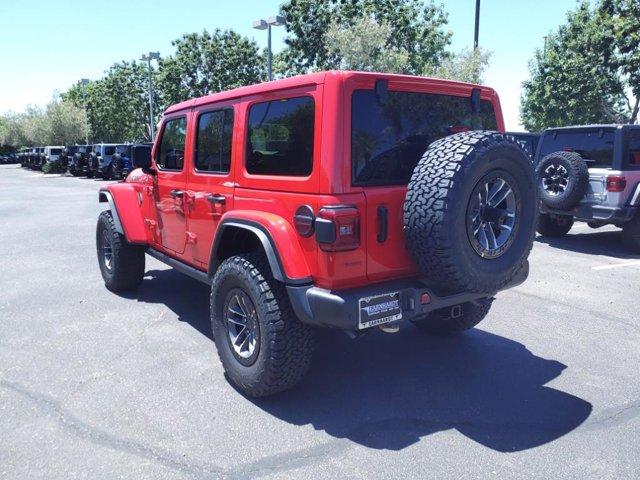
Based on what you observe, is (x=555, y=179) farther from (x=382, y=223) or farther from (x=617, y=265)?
(x=382, y=223)

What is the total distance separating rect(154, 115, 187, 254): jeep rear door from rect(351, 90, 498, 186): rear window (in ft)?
6.36

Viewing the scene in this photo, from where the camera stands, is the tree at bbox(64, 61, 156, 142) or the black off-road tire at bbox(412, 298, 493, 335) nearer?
the black off-road tire at bbox(412, 298, 493, 335)

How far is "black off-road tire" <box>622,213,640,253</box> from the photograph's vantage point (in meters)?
8.02

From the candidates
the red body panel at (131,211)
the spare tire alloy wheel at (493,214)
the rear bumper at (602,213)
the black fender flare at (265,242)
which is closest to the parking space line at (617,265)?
the rear bumper at (602,213)

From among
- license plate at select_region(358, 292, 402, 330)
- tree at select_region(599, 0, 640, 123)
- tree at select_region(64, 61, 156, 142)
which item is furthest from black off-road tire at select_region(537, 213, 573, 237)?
tree at select_region(64, 61, 156, 142)

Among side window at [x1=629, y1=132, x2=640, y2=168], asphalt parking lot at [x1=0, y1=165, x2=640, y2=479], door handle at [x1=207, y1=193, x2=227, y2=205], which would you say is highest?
side window at [x1=629, y1=132, x2=640, y2=168]

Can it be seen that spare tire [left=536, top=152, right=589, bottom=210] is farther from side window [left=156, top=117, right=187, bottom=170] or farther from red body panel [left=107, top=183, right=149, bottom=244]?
red body panel [left=107, top=183, right=149, bottom=244]

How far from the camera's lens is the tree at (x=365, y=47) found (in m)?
24.0

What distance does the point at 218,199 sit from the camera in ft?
12.6

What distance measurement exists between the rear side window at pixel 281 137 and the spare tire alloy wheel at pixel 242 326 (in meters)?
0.86

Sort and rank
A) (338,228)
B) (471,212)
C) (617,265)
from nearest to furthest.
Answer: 1. (338,228)
2. (471,212)
3. (617,265)

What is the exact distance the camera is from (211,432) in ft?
10.1

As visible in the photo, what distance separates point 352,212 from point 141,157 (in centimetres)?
279

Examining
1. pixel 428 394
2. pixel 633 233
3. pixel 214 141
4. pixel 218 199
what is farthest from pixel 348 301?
pixel 633 233
